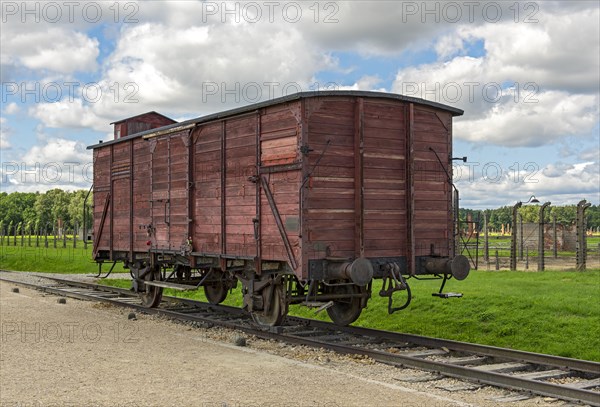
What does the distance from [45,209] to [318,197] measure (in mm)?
109157

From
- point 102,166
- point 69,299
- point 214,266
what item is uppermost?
point 102,166

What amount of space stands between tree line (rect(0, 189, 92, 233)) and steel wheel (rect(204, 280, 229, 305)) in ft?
203

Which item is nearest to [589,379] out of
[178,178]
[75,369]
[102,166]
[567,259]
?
[75,369]

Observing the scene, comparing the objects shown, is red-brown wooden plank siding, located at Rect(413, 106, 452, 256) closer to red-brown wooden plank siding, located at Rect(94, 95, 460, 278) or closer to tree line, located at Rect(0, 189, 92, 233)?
red-brown wooden plank siding, located at Rect(94, 95, 460, 278)

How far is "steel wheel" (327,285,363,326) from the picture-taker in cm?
1168

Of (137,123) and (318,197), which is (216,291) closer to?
(137,123)

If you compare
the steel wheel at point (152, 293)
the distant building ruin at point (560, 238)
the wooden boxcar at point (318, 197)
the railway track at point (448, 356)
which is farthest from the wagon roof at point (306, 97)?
the distant building ruin at point (560, 238)

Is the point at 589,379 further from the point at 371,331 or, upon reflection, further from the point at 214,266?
the point at 214,266

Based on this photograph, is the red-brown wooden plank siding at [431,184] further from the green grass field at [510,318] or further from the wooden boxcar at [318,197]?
the green grass field at [510,318]

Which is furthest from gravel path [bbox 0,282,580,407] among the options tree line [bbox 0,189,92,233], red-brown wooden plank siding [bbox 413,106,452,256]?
tree line [bbox 0,189,92,233]

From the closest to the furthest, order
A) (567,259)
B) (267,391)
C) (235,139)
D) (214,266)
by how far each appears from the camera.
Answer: (267,391) → (235,139) → (214,266) → (567,259)

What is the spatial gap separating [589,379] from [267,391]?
4338mm

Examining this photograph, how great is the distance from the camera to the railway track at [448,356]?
306 inches

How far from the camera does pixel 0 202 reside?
140m
